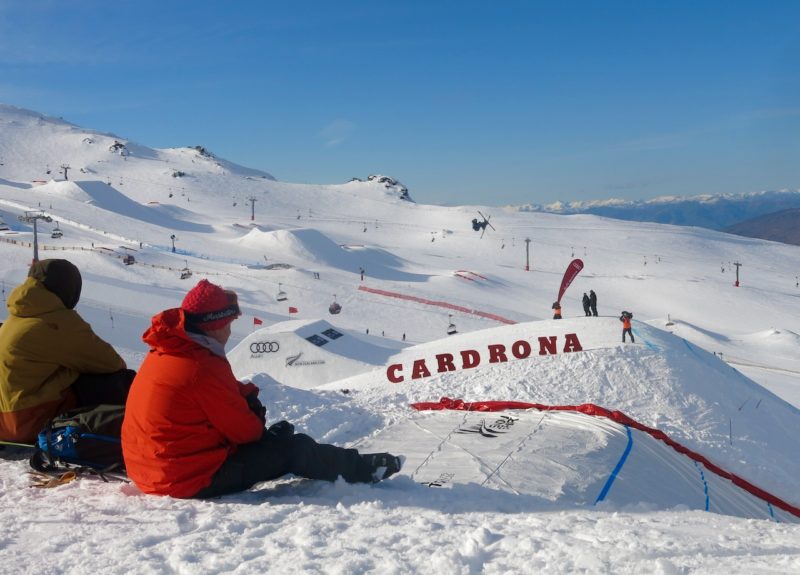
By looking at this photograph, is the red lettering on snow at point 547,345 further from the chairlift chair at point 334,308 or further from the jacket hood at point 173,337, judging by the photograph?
the chairlift chair at point 334,308

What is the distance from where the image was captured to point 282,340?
18844mm

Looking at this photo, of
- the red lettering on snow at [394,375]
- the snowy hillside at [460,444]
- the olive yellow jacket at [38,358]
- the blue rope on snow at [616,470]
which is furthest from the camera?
the red lettering on snow at [394,375]

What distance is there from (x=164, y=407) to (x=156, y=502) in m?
0.70

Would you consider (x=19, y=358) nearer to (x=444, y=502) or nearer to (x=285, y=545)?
(x=285, y=545)

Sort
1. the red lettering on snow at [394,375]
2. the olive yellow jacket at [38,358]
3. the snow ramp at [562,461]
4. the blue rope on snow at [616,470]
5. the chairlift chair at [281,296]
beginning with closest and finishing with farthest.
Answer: the olive yellow jacket at [38,358]
the snow ramp at [562,461]
the blue rope on snow at [616,470]
the red lettering on snow at [394,375]
the chairlift chair at [281,296]

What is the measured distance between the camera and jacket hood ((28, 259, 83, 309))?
183 inches

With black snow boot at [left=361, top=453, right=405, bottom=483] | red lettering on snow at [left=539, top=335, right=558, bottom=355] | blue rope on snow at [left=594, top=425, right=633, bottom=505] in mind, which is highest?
black snow boot at [left=361, top=453, right=405, bottom=483]

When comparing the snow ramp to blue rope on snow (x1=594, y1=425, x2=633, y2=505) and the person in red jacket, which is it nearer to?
blue rope on snow (x1=594, y1=425, x2=633, y2=505)

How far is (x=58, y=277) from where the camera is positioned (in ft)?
15.3

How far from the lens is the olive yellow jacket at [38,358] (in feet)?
14.9

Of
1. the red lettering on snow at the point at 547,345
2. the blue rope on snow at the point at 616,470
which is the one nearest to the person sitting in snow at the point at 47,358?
the blue rope on snow at the point at 616,470

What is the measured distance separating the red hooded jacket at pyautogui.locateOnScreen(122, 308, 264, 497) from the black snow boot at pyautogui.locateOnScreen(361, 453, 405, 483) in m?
0.89

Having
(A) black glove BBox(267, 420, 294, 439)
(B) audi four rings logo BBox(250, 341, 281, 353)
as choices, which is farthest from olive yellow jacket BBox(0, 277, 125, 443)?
(B) audi four rings logo BBox(250, 341, 281, 353)

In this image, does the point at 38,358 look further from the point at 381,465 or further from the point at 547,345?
the point at 547,345
